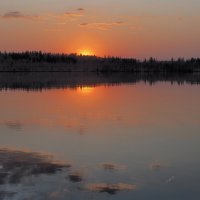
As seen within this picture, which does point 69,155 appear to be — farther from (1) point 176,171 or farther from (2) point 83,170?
(1) point 176,171

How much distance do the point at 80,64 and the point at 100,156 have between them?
152 meters

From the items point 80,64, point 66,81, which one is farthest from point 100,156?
point 80,64

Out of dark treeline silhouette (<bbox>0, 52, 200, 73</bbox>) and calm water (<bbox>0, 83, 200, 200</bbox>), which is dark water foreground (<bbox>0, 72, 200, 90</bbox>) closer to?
calm water (<bbox>0, 83, 200, 200</bbox>)

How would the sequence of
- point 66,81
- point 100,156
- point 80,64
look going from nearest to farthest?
point 100,156
point 66,81
point 80,64

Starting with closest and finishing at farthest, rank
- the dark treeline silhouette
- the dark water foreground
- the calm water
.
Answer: the calm water → the dark water foreground → the dark treeline silhouette

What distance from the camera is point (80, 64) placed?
161 metres

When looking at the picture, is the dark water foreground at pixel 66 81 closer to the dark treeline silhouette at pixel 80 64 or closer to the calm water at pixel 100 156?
the calm water at pixel 100 156

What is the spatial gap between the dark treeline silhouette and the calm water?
408ft

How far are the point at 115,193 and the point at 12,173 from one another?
6.23 ft

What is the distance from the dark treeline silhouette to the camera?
141250 mm

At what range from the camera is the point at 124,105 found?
2098cm

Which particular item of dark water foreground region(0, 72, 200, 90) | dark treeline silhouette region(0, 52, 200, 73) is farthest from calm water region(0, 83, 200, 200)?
dark treeline silhouette region(0, 52, 200, 73)

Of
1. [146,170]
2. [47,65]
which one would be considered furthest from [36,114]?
[47,65]

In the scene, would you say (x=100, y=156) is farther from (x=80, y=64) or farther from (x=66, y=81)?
(x=80, y=64)
